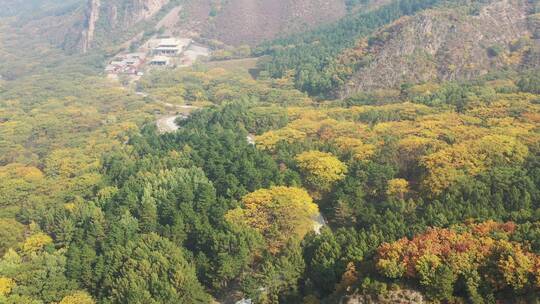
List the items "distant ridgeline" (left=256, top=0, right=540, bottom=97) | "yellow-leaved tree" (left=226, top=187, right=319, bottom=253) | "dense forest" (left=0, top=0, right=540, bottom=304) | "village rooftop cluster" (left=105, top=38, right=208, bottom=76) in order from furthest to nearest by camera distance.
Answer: "village rooftop cluster" (left=105, top=38, right=208, bottom=76) → "distant ridgeline" (left=256, top=0, right=540, bottom=97) → "yellow-leaved tree" (left=226, top=187, right=319, bottom=253) → "dense forest" (left=0, top=0, right=540, bottom=304)

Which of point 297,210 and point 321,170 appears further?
point 321,170

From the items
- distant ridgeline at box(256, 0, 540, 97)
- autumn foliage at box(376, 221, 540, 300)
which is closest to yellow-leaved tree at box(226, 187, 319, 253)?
autumn foliage at box(376, 221, 540, 300)

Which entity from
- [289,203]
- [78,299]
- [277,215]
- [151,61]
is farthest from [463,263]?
[151,61]

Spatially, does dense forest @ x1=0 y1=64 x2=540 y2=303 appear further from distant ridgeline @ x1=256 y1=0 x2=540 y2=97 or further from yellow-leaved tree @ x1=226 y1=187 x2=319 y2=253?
distant ridgeline @ x1=256 y1=0 x2=540 y2=97

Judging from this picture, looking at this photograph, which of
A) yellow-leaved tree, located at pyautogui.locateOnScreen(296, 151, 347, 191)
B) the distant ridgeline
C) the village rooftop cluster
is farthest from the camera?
the village rooftop cluster

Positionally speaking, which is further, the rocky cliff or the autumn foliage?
the rocky cliff

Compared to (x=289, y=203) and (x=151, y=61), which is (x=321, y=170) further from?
(x=151, y=61)

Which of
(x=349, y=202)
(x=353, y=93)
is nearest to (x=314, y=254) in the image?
(x=349, y=202)
